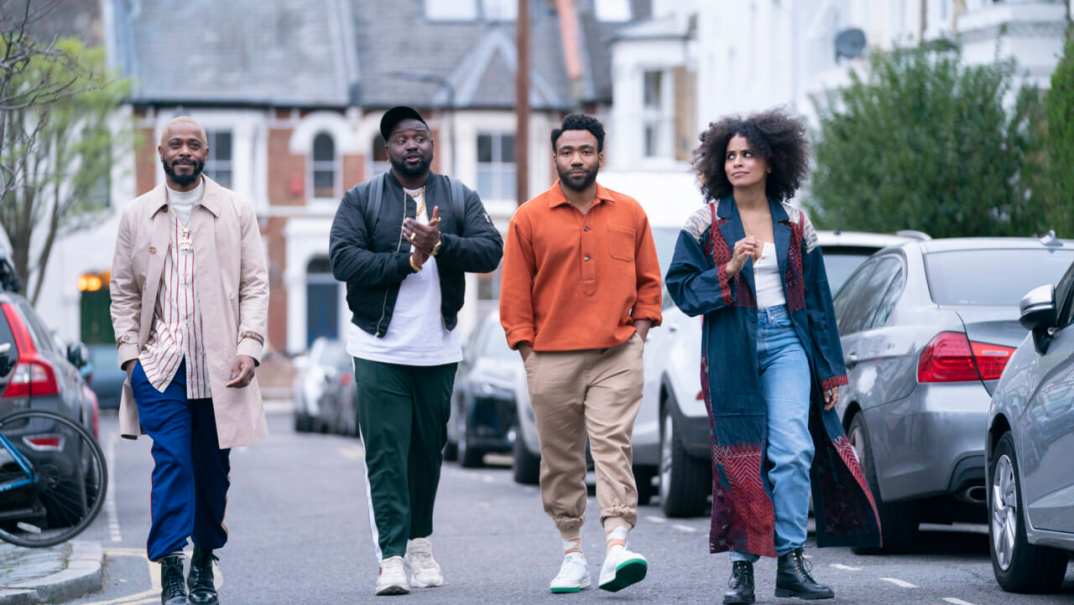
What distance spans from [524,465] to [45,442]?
6552 millimetres

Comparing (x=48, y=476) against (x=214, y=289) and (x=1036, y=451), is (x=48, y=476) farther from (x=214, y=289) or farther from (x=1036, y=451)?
(x=1036, y=451)

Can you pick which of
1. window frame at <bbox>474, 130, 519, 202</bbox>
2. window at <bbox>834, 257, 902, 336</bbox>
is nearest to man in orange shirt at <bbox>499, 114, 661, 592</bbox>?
window at <bbox>834, 257, 902, 336</bbox>

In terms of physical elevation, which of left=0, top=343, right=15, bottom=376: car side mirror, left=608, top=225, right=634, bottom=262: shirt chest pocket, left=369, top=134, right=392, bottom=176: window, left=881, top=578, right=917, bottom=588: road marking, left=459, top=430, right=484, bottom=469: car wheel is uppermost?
left=369, top=134, right=392, bottom=176: window

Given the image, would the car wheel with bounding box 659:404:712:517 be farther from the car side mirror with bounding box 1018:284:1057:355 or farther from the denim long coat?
the car side mirror with bounding box 1018:284:1057:355

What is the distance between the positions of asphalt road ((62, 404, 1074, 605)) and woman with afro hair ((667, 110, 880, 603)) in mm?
374

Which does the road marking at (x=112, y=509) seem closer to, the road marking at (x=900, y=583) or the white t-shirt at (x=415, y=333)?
the white t-shirt at (x=415, y=333)

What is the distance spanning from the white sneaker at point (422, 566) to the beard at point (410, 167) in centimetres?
160

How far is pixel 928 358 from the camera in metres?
9.77

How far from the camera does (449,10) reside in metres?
56.8

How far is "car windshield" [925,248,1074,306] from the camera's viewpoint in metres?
10.2

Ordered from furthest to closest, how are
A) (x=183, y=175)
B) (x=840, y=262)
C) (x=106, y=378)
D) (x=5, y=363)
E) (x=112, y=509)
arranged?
(x=106, y=378)
(x=112, y=509)
(x=840, y=262)
(x=5, y=363)
(x=183, y=175)

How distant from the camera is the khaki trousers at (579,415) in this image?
887 centimetres

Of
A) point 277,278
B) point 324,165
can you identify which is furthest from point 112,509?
point 324,165

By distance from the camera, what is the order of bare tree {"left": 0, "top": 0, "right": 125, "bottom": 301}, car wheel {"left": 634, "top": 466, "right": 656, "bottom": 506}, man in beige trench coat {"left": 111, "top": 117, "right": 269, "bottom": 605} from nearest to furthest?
man in beige trench coat {"left": 111, "top": 117, "right": 269, "bottom": 605} → car wheel {"left": 634, "top": 466, "right": 656, "bottom": 506} → bare tree {"left": 0, "top": 0, "right": 125, "bottom": 301}
